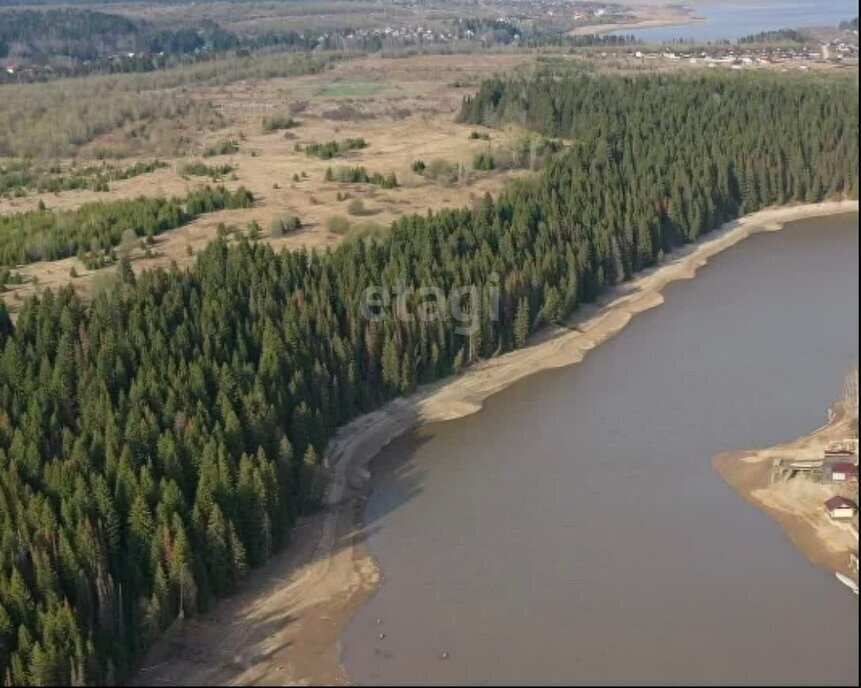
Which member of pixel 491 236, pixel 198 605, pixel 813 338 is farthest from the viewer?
pixel 491 236

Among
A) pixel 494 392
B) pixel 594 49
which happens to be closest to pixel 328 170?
pixel 494 392

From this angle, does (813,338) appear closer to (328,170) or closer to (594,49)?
(328,170)

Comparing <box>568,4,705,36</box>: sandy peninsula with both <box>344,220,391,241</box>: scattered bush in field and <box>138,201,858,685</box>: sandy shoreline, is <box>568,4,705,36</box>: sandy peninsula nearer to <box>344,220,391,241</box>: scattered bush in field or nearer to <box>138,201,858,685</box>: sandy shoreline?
<box>344,220,391,241</box>: scattered bush in field

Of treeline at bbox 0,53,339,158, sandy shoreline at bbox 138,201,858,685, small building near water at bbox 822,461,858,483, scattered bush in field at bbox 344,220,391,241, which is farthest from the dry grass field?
small building near water at bbox 822,461,858,483

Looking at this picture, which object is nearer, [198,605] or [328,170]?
[198,605]

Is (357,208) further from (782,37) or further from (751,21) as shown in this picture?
(751,21)

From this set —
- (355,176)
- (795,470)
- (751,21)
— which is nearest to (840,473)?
(795,470)

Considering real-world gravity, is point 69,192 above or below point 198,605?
above
